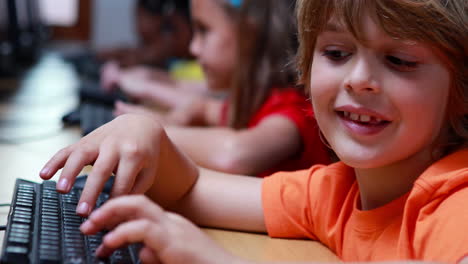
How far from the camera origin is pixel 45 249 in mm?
594

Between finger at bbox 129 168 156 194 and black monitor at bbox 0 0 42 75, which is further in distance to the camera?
black monitor at bbox 0 0 42 75

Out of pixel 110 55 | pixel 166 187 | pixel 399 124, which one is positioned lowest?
pixel 110 55

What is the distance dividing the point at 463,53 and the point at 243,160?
0.54 m

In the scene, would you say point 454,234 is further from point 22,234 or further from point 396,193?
point 22,234

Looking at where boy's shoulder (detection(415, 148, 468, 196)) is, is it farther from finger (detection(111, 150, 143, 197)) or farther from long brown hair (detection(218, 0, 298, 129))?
long brown hair (detection(218, 0, 298, 129))

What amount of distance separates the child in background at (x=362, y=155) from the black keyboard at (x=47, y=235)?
0.07ft

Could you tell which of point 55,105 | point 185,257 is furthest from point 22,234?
point 55,105

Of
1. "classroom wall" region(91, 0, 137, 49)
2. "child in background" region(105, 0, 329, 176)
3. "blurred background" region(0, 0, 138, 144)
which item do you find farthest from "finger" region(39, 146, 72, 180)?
"classroom wall" region(91, 0, 137, 49)

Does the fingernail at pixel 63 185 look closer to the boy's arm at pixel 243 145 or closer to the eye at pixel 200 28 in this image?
the boy's arm at pixel 243 145

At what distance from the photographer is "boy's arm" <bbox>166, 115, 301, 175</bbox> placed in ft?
3.78

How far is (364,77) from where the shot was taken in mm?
667

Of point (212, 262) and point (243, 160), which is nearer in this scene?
point (212, 262)

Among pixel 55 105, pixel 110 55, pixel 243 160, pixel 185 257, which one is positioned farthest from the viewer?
pixel 110 55

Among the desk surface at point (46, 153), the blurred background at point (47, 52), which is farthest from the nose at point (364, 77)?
the blurred background at point (47, 52)
